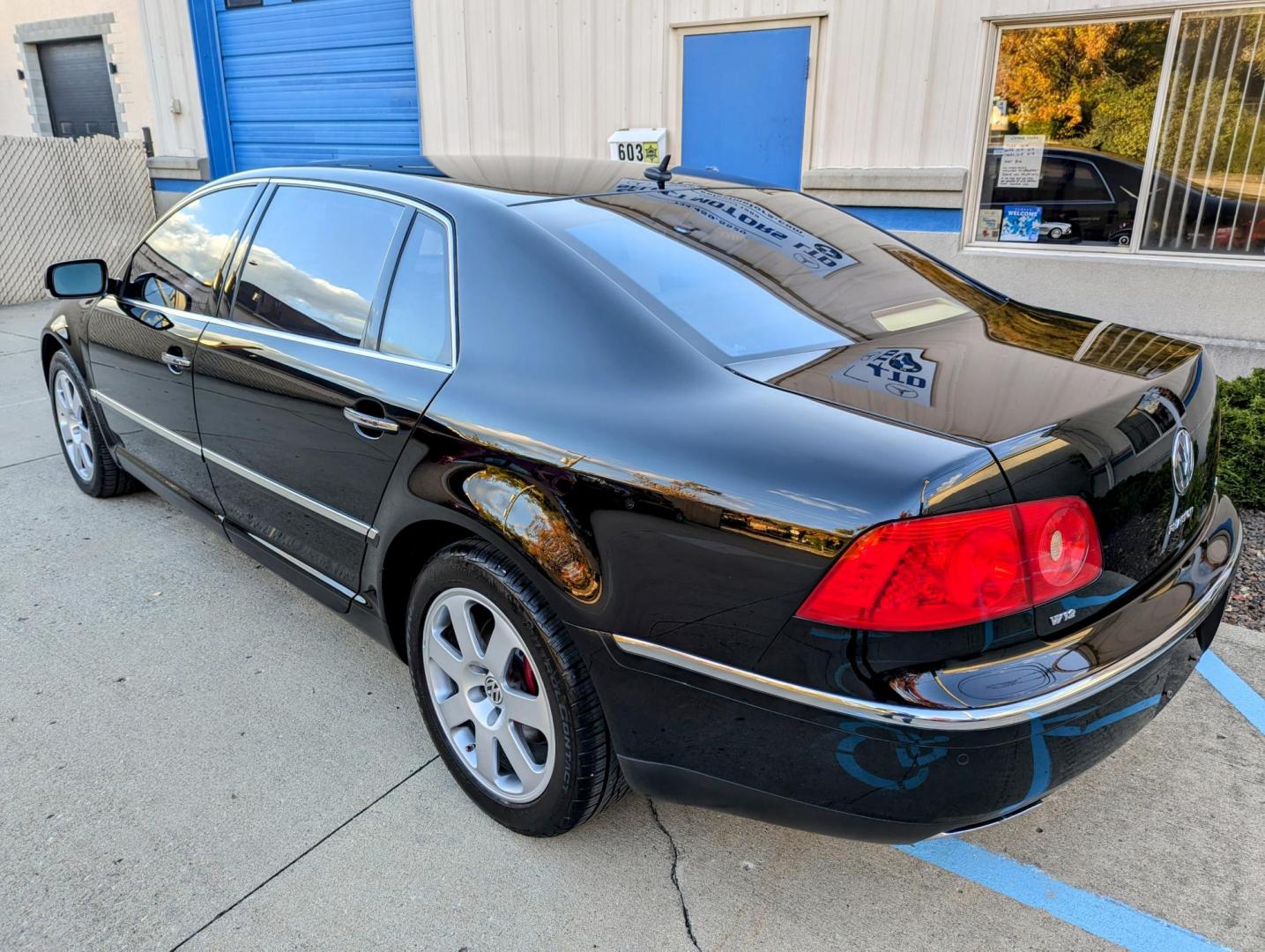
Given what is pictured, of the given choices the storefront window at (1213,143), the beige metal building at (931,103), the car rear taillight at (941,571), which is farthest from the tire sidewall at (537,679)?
the storefront window at (1213,143)

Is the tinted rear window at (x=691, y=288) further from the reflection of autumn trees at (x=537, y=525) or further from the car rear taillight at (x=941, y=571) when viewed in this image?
the car rear taillight at (x=941, y=571)

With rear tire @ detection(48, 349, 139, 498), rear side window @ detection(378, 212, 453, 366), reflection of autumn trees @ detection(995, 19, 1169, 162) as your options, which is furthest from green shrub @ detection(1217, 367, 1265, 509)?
rear tire @ detection(48, 349, 139, 498)

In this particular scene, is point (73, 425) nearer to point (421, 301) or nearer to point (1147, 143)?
point (421, 301)

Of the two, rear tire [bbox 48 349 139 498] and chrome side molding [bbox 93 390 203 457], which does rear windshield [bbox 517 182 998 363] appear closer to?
chrome side molding [bbox 93 390 203 457]

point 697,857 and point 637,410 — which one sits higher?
point 637,410

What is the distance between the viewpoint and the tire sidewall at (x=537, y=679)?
2.17m

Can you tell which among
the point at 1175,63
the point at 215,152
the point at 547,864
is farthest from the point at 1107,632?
the point at 215,152

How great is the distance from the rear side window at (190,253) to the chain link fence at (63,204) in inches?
308

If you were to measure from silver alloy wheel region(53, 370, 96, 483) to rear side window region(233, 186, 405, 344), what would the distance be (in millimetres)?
1970

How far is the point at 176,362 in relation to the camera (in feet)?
11.3

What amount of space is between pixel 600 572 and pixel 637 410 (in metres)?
0.36

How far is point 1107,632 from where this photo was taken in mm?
1867

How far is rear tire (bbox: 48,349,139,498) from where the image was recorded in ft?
14.7

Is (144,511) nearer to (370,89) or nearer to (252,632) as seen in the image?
(252,632)
